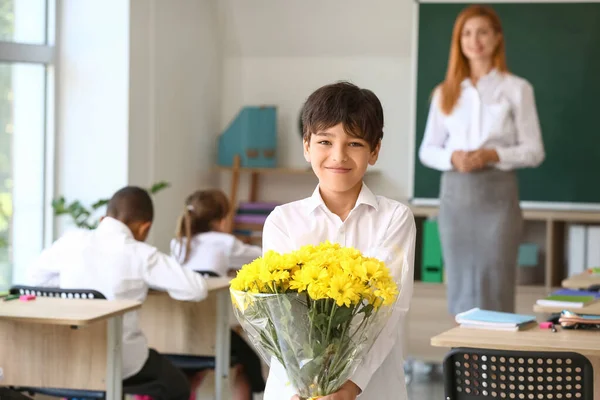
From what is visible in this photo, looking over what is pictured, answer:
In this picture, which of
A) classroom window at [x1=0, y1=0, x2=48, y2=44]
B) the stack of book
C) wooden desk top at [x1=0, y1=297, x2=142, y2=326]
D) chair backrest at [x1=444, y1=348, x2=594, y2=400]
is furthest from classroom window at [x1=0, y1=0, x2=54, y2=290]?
chair backrest at [x1=444, y1=348, x2=594, y2=400]

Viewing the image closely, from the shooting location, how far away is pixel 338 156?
1965 millimetres

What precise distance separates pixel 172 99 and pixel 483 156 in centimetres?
256

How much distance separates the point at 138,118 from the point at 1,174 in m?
0.86

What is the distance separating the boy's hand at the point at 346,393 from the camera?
1699 millimetres

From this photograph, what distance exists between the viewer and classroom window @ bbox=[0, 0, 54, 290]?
5.45 metres

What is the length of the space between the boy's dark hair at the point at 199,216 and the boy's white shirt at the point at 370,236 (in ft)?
9.55

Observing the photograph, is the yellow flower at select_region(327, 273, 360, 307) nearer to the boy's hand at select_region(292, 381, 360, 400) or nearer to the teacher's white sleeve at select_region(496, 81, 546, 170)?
the boy's hand at select_region(292, 381, 360, 400)

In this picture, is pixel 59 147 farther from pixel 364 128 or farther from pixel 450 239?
pixel 364 128

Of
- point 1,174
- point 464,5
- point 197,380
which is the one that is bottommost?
point 197,380

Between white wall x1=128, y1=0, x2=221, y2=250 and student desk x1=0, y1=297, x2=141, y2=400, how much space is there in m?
2.15

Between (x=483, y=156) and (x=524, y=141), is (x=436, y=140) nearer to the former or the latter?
(x=483, y=156)

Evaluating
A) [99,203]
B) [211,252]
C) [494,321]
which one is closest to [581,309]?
[494,321]

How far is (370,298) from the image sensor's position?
5.36 feet

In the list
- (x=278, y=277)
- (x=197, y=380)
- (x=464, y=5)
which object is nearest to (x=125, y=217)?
(x=197, y=380)
